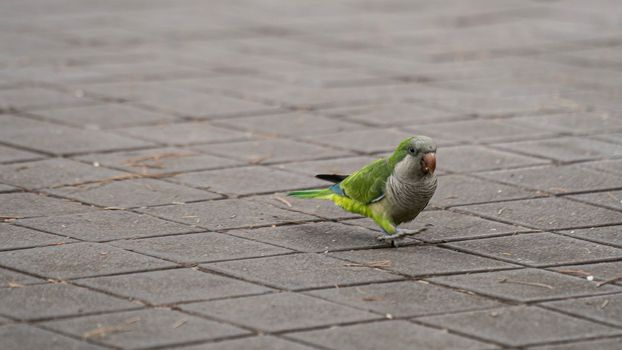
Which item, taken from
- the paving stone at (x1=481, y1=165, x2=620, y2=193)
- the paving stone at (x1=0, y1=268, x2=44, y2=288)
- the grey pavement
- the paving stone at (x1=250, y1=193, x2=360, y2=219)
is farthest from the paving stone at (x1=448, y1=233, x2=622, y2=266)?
the paving stone at (x1=0, y1=268, x2=44, y2=288)

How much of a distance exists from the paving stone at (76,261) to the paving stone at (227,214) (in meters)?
0.59

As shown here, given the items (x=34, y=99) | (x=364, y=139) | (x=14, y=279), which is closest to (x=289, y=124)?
(x=364, y=139)

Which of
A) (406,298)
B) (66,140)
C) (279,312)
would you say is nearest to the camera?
(279,312)

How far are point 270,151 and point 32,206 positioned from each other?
1727 mm

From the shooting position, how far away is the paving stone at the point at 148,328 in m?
3.92

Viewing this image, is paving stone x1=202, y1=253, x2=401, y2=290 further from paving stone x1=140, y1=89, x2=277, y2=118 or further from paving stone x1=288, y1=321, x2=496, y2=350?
paving stone x1=140, y1=89, x2=277, y2=118

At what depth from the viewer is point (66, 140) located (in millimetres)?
7039

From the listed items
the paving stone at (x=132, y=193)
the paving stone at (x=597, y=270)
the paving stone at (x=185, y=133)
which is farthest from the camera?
the paving stone at (x=185, y=133)

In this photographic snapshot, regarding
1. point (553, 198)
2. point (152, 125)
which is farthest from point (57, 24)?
point (553, 198)

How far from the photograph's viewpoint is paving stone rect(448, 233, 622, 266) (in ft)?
16.1

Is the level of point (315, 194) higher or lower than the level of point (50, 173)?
higher

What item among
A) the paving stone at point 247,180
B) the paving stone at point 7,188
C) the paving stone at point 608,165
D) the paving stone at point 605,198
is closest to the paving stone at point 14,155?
the paving stone at point 7,188

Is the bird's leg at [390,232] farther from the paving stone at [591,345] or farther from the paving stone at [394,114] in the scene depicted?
the paving stone at [394,114]

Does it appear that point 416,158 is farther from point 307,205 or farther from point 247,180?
point 247,180
